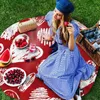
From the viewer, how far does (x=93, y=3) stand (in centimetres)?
827

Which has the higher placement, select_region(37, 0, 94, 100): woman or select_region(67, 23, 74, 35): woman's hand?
select_region(67, 23, 74, 35): woman's hand

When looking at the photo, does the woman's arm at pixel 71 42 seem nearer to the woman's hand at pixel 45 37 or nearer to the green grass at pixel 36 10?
the woman's hand at pixel 45 37

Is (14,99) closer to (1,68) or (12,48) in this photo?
(1,68)

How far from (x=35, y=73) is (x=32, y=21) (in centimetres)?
127

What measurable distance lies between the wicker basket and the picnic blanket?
8cm

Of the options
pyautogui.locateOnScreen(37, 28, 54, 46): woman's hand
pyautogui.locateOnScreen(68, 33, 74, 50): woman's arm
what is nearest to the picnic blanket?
pyautogui.locateOnScreen(37, 28, 54, 46): woman's hand

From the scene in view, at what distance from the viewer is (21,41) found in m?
7.20

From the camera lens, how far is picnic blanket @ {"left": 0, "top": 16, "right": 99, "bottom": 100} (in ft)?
21.4

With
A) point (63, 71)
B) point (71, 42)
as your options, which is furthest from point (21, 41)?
point (71, 42)

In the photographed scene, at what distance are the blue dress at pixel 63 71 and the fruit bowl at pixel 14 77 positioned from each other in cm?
35

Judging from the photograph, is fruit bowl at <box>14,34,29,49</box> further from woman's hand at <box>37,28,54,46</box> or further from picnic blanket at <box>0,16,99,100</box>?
woman's hand at <box>37,28,54,46</box>

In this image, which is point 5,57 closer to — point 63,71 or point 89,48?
point 63,71

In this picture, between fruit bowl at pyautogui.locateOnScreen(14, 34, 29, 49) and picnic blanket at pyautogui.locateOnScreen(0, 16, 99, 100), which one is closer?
picnic blanket at pyautogui.locateOnScreen(0, 16, 99, 100)

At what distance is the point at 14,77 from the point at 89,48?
1.70m
